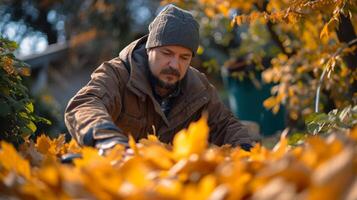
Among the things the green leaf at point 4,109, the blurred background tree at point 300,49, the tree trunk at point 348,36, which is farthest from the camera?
the tree trunk at point 348,36

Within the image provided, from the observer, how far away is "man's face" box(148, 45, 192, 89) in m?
3.46

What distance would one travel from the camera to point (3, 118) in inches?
101

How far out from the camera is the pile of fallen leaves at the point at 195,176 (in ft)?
3.33

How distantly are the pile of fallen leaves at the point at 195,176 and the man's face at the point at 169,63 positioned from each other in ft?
6.32

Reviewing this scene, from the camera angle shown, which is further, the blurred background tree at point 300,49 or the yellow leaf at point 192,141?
the blurred background tree at point 300,49

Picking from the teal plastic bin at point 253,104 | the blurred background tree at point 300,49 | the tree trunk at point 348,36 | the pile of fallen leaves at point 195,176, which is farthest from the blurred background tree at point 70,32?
the pile of fallen leaves at point 195,176

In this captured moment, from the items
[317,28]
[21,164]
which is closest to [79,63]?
[317,28]

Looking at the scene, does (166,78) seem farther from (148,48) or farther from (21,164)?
(21,164)

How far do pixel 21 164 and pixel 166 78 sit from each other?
6.79ft

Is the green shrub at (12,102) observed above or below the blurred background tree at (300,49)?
above

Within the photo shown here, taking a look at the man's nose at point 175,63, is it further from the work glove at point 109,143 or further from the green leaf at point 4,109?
the work glove at point 109,143

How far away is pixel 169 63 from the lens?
3482mm

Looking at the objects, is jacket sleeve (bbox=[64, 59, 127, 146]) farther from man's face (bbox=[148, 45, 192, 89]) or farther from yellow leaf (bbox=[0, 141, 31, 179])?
yellow leaf (bbox=[0, 141, 31, 179])

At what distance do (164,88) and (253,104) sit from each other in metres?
6.17
